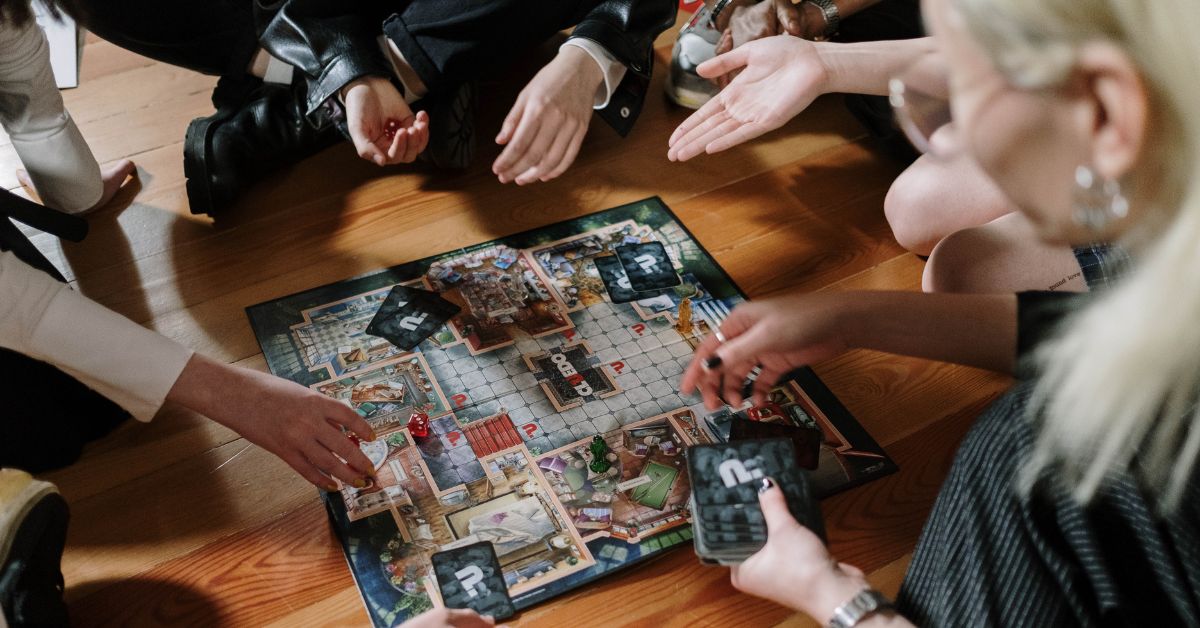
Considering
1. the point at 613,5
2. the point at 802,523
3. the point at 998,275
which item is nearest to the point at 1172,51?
the point at 802,523

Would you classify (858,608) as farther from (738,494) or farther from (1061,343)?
(1061,343)

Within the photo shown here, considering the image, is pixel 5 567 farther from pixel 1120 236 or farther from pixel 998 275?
pixel 998 275

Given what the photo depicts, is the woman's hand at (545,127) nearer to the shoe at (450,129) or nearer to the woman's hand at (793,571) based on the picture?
the shoe at (450,129)

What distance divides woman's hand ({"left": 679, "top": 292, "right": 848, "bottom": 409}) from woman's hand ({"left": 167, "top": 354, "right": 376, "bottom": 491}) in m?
0.41

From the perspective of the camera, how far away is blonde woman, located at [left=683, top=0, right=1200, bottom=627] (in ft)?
2.02

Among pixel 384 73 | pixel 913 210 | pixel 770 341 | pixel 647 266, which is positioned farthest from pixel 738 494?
pixel 384 73

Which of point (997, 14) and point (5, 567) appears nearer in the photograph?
point (997, 14)

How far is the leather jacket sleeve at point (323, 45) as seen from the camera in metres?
1.52

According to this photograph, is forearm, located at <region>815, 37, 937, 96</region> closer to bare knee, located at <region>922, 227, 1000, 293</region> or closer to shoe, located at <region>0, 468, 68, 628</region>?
bare knee, located at <region>922, 227, 1000, 293</region>

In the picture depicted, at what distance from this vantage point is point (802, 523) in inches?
40.0

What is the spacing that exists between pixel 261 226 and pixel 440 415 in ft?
1.75

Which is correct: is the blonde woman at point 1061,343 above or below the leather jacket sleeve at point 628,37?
above

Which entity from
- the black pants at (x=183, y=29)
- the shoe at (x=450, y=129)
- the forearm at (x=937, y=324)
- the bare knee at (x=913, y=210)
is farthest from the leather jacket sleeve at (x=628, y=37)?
the forearm at (x=937, y=324)

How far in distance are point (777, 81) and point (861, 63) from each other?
0.13 meters
